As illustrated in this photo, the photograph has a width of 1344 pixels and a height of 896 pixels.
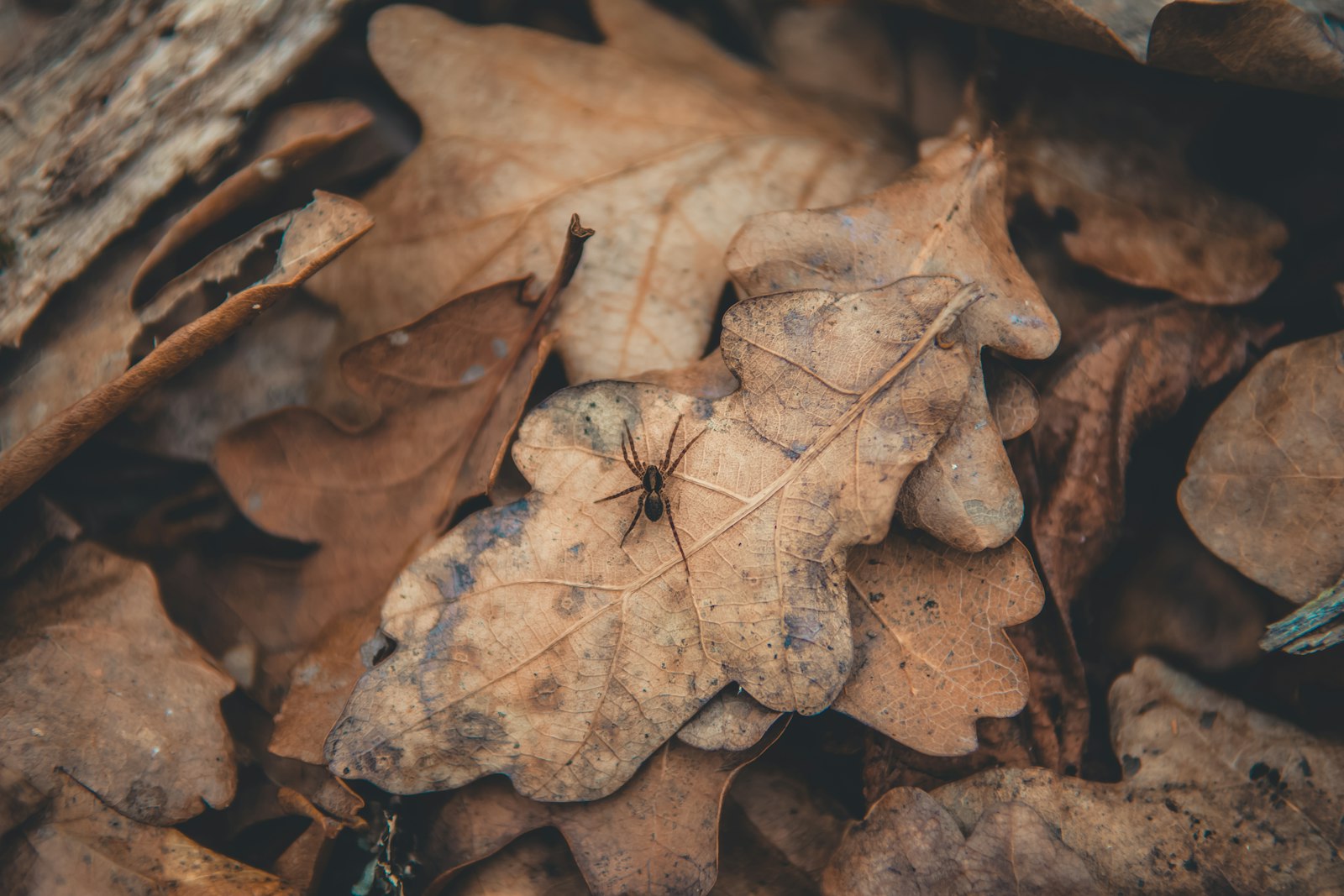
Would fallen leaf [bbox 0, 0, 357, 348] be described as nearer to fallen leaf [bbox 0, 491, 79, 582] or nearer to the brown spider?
fallen leaf [bbox 0, 491, 79, 582]

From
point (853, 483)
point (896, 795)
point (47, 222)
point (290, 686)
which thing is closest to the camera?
point (853, 483)

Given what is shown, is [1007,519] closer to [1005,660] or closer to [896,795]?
[1005,660]

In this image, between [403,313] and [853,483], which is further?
[403,313]

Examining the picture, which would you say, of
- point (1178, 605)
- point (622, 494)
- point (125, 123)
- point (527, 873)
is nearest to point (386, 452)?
point (622, 494)

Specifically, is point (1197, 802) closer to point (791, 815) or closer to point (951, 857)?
point (951, 857)

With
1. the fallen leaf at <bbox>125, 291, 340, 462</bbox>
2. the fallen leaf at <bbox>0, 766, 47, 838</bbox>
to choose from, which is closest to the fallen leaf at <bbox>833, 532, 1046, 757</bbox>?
the fallen leaf at <bbox>125, 291, 340, 462</bbox>

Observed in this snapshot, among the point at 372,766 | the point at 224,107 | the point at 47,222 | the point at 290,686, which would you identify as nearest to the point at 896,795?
the point at 372,766

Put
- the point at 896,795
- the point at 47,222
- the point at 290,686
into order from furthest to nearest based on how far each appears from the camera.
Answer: the point at 47,222, the point at 290,686, the point at 896,795
